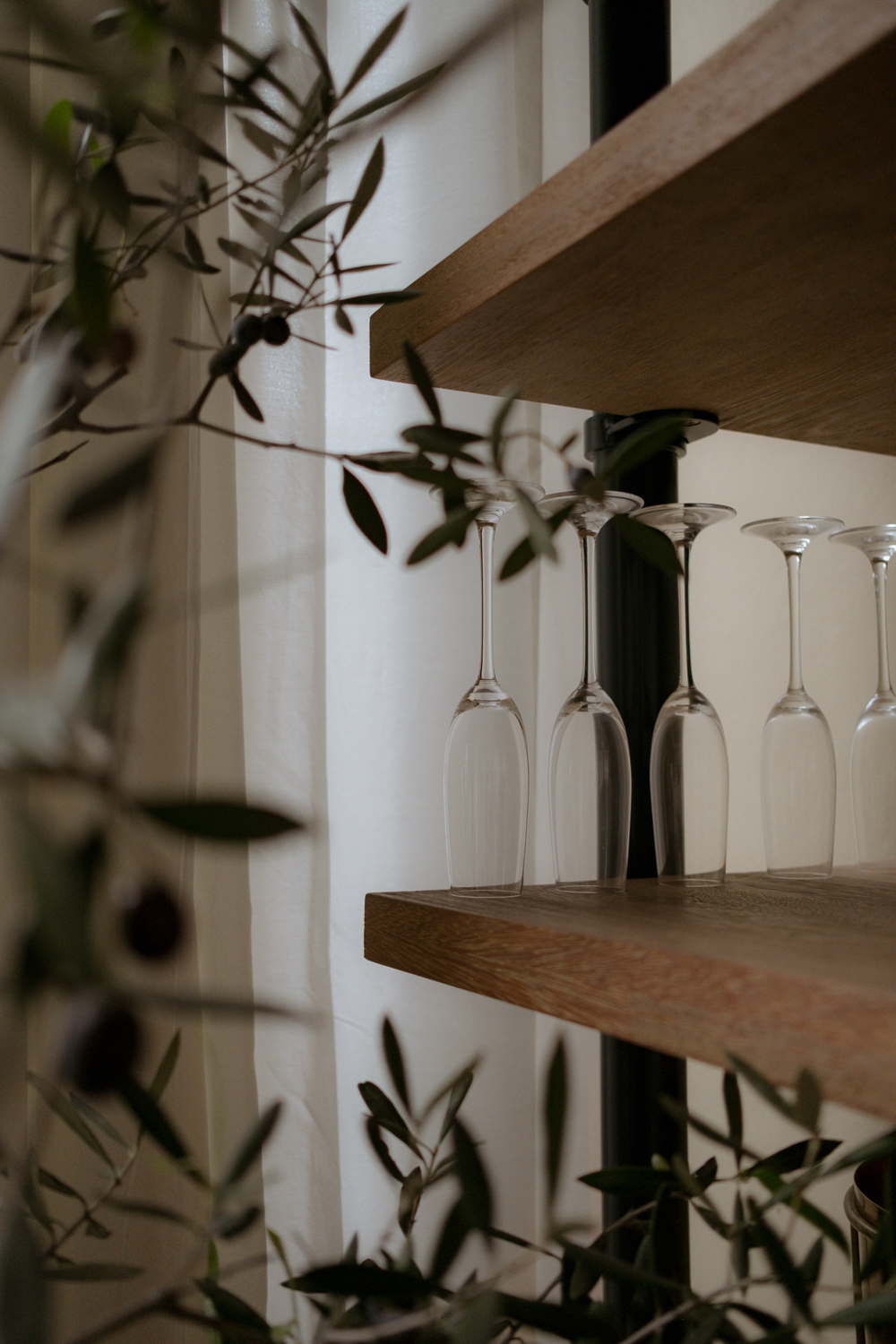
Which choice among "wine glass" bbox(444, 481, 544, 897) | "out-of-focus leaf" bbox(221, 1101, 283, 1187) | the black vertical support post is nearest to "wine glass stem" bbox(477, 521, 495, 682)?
"wine glass" bbox(444, 481, 544, 897)

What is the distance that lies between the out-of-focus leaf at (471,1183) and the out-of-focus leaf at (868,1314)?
0.51 ft

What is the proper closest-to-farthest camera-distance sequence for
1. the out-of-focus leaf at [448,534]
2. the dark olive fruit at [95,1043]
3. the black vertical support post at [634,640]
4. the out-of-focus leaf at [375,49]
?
the dark olive fruit at [95,1043]
the out-of-focus leaf at [448,534]
the out-of-focus leaf at [375,49]
the black vertical support post at [634,640]

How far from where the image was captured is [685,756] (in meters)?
0.88

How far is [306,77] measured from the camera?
1.23 meters

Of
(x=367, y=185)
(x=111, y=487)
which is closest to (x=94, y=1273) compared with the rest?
(x=111, y=487)

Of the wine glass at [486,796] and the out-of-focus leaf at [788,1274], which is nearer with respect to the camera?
the out-of-focus leaf at [788,1274]

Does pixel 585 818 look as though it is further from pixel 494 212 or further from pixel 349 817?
pixel 494 212

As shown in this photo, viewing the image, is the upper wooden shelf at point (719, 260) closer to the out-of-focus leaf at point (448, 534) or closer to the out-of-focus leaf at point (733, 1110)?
the out-of-focus leaf at point (448, 534)

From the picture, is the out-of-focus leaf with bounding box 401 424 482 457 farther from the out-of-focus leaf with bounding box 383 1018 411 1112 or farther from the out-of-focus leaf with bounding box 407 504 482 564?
the out-of-focus leaf with bounding box 383 1018 411 1112

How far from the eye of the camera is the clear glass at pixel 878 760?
864 mm

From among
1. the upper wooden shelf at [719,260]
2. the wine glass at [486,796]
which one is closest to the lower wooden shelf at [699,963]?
the wine glass at [486,796]

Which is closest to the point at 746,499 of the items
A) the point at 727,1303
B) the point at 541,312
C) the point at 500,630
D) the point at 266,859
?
the point at 500,630

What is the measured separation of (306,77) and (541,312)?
2.30ft

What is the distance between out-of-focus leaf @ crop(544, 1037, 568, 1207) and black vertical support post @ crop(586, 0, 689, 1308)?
1.77 ft
